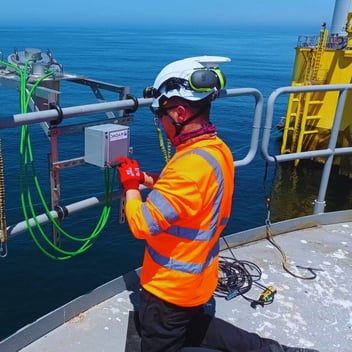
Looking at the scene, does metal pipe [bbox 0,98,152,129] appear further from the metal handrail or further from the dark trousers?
the dark trousers

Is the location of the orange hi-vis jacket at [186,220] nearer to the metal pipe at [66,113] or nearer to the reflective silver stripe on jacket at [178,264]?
the reflective silver stripe on jacket at [178,264]

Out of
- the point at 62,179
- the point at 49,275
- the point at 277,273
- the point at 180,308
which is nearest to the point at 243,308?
the point at 277,273

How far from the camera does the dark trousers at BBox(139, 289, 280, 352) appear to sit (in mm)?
2033

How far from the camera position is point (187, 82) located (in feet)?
5.92

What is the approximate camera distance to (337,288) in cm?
317

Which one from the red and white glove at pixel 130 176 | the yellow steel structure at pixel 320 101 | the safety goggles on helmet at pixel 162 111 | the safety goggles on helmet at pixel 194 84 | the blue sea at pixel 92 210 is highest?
the safety goggles on helmet at pixel 194 84

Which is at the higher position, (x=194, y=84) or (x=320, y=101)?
(x=194, y=84)

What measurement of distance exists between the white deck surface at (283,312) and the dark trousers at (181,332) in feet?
1.55

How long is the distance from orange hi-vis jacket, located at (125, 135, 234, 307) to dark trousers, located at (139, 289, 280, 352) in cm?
7

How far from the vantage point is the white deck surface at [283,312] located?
8.36 ft

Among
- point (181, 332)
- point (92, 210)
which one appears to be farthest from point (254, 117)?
point (92, 210)

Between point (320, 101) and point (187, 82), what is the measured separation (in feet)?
65.6

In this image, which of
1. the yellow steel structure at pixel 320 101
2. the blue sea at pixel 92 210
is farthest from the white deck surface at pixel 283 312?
the yellow steel structure at pixel 320 101

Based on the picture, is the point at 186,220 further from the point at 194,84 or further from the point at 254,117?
the point at 254,117
